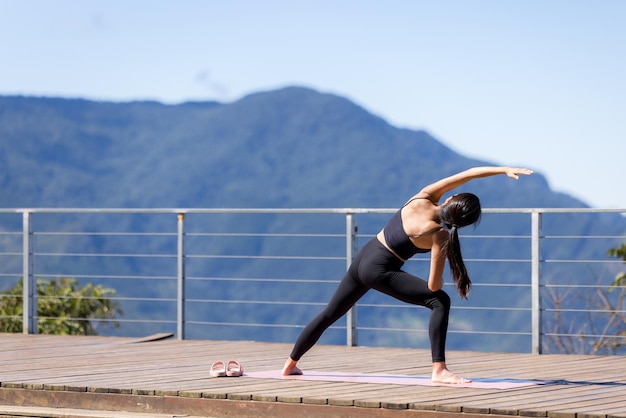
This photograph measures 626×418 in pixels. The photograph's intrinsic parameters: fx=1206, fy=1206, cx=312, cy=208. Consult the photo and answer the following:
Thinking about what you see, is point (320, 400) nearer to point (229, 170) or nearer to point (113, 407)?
point (113, 407)

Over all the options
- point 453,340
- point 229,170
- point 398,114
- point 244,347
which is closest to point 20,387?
point 244,347

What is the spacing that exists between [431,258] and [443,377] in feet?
1.67

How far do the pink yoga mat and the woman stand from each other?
91 mm

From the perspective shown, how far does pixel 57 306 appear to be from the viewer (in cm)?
2331

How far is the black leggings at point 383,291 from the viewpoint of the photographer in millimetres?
5141

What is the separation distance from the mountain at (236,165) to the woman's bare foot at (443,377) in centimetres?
7154

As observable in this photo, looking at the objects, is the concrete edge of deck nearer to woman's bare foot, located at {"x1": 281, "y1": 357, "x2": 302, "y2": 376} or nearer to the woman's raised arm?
woman's bare foot, located at {"x1": 281, "y1": 357, "x2": 302, "y2": 376}

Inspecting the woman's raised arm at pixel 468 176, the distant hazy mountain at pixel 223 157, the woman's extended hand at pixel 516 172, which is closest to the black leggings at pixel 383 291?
the woman's raised arm at pixel 468 176

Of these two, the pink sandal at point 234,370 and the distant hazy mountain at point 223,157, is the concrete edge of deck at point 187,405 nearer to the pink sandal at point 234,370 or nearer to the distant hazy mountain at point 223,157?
the pink sandal at point 234,370

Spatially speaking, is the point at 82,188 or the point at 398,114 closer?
the point at 82,188

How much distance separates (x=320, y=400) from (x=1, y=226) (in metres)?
74.6

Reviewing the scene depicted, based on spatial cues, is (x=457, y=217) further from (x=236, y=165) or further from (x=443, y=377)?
Answer: (x=236, y=165)

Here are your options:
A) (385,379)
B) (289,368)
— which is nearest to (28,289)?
(289,368)

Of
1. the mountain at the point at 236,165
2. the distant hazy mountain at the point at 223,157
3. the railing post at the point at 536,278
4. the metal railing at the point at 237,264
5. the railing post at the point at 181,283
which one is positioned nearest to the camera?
the railing post at the point at 536,278
